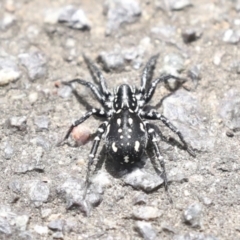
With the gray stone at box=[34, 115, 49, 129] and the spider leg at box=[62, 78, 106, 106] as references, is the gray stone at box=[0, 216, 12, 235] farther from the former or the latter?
the spider leg at box=[62, 78, 106, 106]

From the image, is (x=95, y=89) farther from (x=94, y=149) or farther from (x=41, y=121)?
(x=94, y=149)

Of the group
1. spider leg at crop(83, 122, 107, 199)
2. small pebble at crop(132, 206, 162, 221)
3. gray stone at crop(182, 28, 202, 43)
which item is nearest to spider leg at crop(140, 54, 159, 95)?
gray stone at crop(182, 28, 202, 43)

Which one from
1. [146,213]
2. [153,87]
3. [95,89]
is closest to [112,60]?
[95,89]

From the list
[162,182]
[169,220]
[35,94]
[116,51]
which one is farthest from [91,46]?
[169,220]

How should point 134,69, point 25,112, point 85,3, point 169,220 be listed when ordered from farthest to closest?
point 85,3 < point 134,69 < point 25,112 < point 169,220

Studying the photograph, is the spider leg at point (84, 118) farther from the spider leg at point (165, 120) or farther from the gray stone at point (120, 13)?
the gray stone at point (120, 13)

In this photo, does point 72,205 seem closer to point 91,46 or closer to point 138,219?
point 138,219
